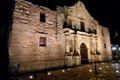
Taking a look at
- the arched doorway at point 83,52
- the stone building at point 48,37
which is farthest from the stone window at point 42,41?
the arched doorway at point 83,52

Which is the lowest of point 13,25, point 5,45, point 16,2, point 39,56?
point 39,56

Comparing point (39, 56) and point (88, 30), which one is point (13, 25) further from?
point (88, 30)

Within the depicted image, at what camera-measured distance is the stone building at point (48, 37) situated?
36.8 feet

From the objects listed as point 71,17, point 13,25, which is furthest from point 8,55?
point 71,17

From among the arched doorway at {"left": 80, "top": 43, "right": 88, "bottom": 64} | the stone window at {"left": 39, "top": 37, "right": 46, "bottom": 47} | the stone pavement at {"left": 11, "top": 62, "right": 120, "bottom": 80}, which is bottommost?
the stone pavement at {"left": 11, "top": 62, "right": 120, "bottom": 80}

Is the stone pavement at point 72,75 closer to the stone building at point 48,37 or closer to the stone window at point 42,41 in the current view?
the stone building at point 48,37

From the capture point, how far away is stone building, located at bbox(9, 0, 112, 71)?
11211 mm

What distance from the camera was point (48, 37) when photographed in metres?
13.6

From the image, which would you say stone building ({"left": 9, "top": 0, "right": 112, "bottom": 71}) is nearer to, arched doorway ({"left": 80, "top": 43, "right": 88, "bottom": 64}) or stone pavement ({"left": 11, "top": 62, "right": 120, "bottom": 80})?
arched doorway ({"left": 80, "top": 43, "right": 88, "bottom": 64})

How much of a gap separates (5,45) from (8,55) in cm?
132

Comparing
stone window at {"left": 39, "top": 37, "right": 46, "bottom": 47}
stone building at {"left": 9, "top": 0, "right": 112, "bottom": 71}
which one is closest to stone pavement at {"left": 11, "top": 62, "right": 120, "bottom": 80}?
stone building at {"left": 9, "top": 0, "right": 112, "bottom": 71}

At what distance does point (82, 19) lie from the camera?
60.9ft

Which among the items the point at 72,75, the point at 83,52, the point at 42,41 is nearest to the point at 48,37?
the point at 42,41

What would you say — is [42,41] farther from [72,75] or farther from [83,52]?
[83,52]
